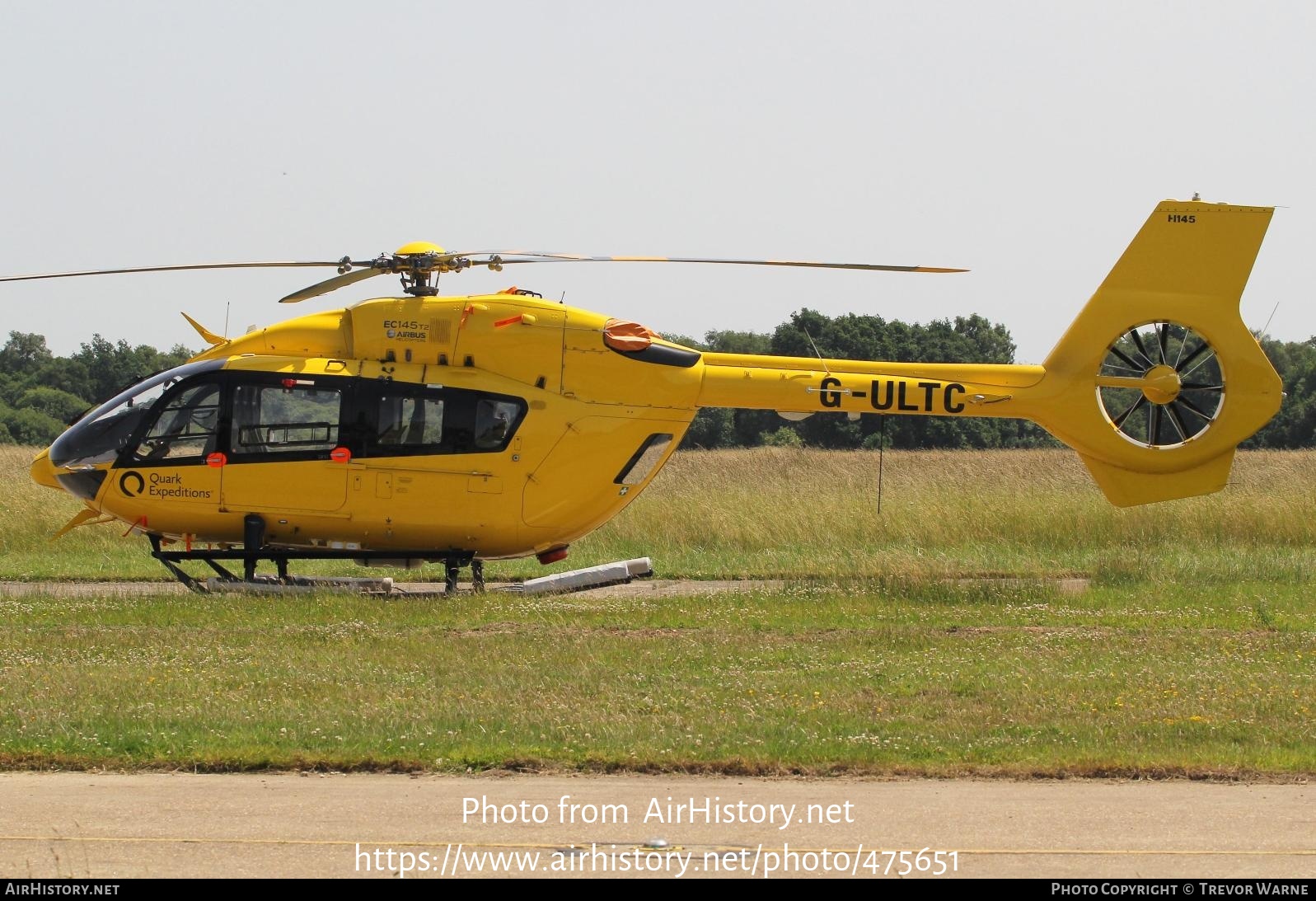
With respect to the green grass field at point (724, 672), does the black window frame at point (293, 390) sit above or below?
above

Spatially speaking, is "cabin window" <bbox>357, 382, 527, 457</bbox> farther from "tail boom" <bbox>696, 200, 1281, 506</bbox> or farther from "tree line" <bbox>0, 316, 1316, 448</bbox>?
"tree line" <bbox>0, 316, 1316, 448</bbox>

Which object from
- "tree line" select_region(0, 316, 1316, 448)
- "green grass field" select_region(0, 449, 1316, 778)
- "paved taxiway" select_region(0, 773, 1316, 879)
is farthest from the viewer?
"tree line" select_region(0, 316, 1316, 448)

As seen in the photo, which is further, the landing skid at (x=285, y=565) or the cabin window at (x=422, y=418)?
the landing skid at (x=285, y=565)

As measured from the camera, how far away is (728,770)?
30.5ft

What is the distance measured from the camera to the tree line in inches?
2254

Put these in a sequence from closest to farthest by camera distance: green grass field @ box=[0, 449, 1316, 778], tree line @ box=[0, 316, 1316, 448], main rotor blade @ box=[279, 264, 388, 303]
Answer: green grass field @ box=[0, 449, 1316, 778] → main rotor blade @ box=[279, 264, 388, 303] → tree line @ box=[0, 316, 1316, 448]

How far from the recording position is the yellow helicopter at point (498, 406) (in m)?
16.9

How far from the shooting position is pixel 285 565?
1784 centimetres

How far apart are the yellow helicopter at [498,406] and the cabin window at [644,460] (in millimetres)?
32

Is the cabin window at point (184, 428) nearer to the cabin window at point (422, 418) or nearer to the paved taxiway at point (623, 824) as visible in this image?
the cabin window at point (422, 418)

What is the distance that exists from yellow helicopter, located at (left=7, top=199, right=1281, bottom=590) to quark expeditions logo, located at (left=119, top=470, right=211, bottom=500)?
0.02 metres

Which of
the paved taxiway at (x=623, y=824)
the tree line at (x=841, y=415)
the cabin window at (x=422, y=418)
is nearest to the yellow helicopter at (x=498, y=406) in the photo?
the cabin window at (x=422, y=418)

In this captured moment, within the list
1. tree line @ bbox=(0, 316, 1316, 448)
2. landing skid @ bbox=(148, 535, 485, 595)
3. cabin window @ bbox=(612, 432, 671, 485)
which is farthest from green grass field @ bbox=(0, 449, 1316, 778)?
tree line @ bbox=(0, 316, 1316, 448)
